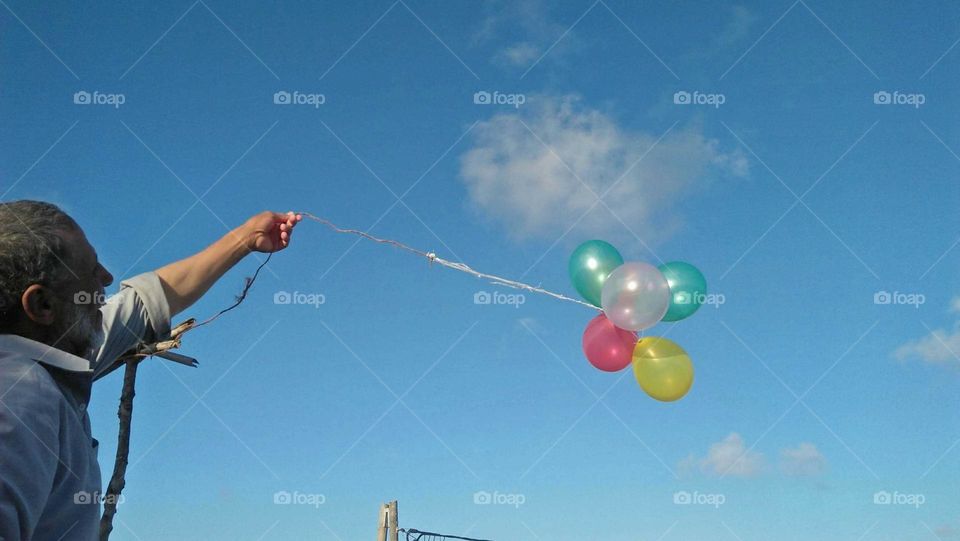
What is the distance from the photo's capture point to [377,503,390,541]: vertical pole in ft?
26.5

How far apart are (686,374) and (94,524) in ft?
15.8

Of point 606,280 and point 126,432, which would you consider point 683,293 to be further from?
point 126,432

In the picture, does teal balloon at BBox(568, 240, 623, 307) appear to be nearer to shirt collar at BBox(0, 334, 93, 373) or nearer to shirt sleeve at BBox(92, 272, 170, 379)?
shirt sleeve at BBox(92, 272, 170, 379)

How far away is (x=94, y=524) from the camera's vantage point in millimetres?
1080

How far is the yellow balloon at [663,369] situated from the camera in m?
5.42

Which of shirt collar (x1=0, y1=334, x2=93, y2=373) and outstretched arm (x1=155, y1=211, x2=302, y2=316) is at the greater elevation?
outstretched arm (x1=155, y1=211, x2=302, y2=316)

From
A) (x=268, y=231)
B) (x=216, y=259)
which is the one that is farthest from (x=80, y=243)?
(x=268, y=231)

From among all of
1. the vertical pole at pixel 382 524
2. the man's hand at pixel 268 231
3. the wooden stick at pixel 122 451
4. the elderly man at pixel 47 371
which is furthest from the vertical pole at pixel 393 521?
the elderly man at pixel 47 371

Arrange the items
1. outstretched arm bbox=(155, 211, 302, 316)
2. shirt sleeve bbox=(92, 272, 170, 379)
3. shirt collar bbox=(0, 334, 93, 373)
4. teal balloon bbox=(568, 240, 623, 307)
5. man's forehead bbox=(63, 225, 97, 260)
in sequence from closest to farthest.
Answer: shirt collar bbox=(0, 334, 93, 373) < man's forehead bbox=(63, 225, 97, 260) < shirt sleeve bbox=(92, 272, 170, 379) < outstretched arm bbox=(155, 211, 302, 316) < teal balloon bbox=(568, 240, 623, 307)

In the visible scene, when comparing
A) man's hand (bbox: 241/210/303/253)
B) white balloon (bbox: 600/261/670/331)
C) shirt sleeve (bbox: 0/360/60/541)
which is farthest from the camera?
white balloon (bbox: 600/261/670/331)

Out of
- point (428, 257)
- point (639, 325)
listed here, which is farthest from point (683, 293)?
point (428, 257)

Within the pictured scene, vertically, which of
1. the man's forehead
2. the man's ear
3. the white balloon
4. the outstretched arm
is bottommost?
the man's ear

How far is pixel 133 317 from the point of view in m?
1.45

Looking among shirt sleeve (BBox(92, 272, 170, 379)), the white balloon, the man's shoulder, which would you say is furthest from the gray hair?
the white balloon
